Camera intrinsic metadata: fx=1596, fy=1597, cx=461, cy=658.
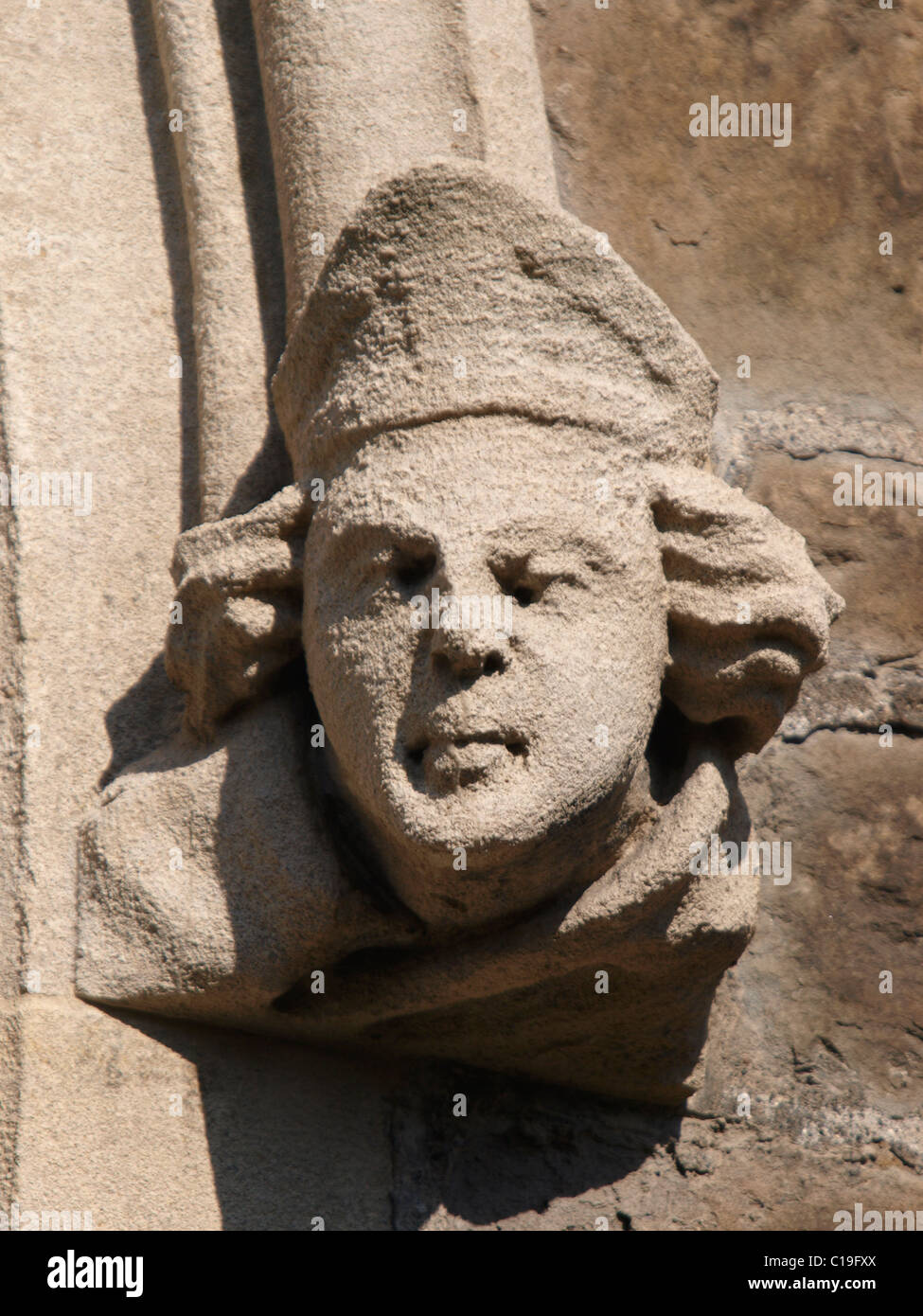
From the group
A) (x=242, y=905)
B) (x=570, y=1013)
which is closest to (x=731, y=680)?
(x=570, y=1013)

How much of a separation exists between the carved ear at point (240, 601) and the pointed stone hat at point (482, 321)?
112 mm

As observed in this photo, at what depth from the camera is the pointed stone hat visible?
1.68 m

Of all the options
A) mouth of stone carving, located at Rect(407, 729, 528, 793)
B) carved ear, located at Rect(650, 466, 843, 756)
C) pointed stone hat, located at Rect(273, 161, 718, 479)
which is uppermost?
pointed stone hat, located at Rect(273, 161, 718, 479)

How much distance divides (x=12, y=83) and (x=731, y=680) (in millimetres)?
1301

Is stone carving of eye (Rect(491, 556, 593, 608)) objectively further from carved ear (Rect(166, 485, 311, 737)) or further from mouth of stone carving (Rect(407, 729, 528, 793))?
carved ear (Rect(166, 485, 311, 737))

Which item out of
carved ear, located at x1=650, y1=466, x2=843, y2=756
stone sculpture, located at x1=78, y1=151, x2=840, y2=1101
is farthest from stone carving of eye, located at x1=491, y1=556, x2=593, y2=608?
carved ear, located at x1=650, y1=466, x2=843, y2=756

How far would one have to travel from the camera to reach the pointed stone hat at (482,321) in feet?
5.50

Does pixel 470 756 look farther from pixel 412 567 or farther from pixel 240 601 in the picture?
pixel 240 601

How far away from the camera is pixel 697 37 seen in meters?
2.54

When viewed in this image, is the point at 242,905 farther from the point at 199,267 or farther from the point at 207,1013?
the point at 199,267

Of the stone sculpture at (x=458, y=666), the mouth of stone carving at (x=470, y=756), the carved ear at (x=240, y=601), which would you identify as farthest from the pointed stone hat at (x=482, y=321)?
the mouth of stone carving at (x=470, y=756)

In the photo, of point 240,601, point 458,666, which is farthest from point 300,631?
point 458,666

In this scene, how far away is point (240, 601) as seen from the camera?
176 centimetres

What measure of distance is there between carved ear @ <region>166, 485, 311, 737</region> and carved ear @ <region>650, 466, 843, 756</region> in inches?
16.0
